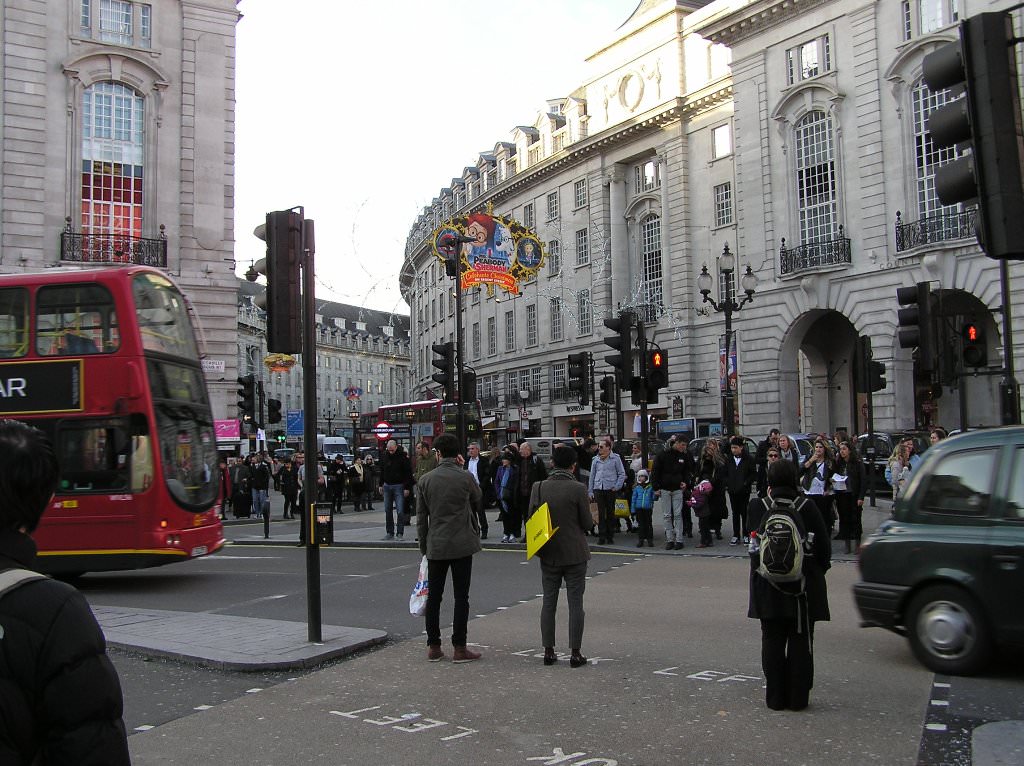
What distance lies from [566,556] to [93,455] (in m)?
7.68

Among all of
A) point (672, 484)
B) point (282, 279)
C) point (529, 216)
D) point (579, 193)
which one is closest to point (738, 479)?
point (672, 484)

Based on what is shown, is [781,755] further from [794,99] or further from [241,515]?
[794,99]

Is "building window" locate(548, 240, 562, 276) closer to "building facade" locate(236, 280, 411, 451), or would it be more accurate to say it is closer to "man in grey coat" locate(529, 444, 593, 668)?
"man in grey coat" locate(529, 444, 593, 668)

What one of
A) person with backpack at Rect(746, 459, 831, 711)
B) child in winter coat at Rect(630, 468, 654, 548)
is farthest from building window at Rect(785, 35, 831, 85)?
person with backpack at Rect(746, 459, 831, 711)

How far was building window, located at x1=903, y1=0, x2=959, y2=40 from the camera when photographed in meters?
33.1

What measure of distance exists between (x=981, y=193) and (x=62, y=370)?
11158 mm

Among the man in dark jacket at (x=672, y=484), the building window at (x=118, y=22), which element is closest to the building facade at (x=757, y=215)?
the man in dark jacket at (x=672, y=484)

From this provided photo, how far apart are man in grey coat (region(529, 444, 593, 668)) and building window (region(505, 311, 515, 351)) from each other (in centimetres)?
5392

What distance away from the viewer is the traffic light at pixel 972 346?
1378cm

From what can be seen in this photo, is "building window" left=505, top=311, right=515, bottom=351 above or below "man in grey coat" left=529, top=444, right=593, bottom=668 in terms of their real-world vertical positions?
above

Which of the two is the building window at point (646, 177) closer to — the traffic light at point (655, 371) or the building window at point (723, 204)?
the building window at point (723, 204)

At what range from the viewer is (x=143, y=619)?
10.1 metres

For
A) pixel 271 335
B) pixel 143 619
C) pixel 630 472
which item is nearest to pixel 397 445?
pixel 630 472

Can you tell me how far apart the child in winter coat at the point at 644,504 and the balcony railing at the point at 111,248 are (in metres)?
20.7
